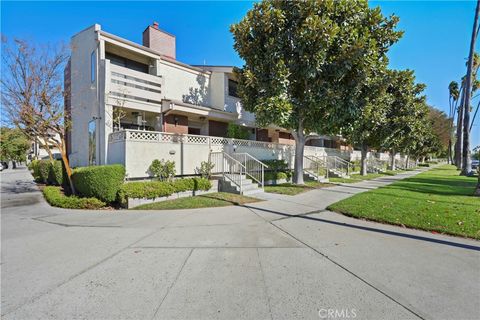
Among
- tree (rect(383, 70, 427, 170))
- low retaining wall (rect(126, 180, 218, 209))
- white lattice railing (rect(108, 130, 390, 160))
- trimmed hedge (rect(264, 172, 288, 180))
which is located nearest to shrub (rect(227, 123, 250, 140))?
white lattice railing (rect(108, 130, 390, 160))

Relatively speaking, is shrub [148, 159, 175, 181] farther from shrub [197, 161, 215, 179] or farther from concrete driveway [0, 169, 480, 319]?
concrete driveway [0, 169, 480, 319]

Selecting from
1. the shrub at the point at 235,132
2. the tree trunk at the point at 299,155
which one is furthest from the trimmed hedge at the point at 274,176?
the shrub at the point at 235,132

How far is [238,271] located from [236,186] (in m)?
7.29

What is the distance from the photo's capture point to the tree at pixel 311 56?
9852 millimetres

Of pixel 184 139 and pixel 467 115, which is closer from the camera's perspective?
pixel 184 139

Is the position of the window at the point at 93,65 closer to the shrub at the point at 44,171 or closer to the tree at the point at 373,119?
the shrub at the point at 44,171

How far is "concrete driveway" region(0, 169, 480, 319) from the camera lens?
267cm

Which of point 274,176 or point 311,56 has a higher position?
point 311,56

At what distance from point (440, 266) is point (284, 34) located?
1029 cm

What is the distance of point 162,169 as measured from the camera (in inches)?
413

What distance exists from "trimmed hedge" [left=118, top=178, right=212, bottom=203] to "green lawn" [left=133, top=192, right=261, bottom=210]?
41 centimetres

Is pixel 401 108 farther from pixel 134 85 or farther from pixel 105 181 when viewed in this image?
pixel 105 181

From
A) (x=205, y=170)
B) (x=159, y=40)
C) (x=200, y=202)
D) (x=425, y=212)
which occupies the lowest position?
→ (x=200, y=202)

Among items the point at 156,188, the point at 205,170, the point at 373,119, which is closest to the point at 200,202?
the point at 156,188
